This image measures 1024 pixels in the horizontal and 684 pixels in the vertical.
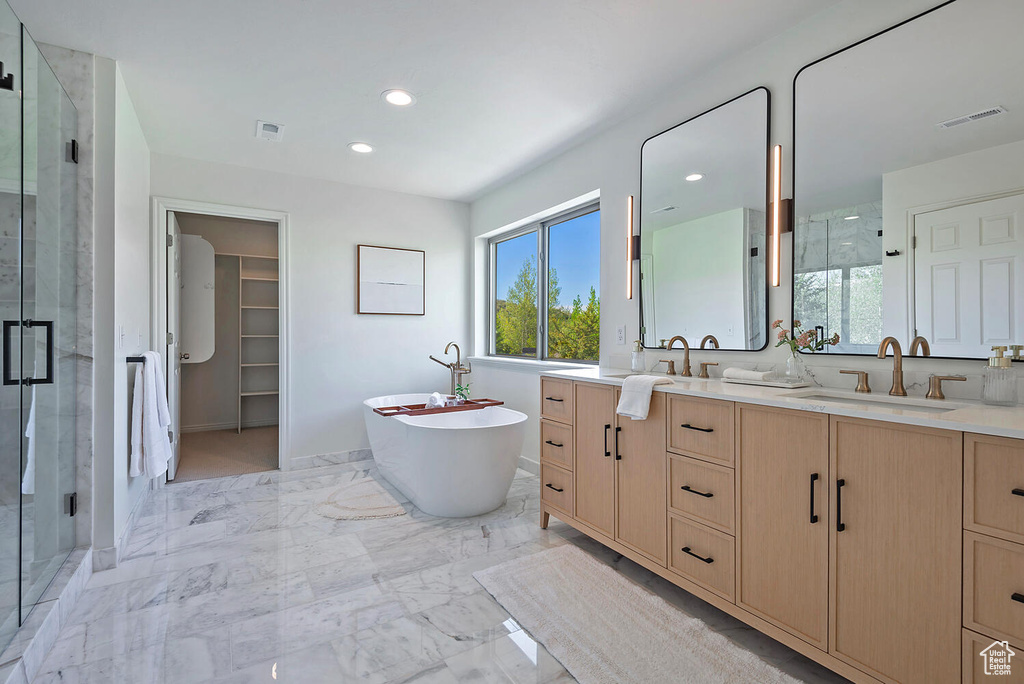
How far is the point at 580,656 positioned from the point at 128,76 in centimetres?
329

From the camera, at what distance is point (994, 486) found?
116cm

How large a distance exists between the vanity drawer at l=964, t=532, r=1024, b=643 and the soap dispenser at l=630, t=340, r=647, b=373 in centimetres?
157

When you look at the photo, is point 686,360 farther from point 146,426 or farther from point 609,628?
point 146,426

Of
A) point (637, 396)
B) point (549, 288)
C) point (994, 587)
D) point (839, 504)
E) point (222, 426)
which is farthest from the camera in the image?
point (222, 426)

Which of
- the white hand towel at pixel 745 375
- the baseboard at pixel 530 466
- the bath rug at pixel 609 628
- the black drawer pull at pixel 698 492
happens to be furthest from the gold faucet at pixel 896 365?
the baseboard at pixel 530 466

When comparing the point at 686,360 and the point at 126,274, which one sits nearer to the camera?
the point at 686,360

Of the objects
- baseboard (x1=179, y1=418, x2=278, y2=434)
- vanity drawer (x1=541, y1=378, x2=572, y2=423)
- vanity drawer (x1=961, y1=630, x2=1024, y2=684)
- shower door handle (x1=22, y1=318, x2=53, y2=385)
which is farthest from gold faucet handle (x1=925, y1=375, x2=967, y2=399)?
baseboard (x1=179, y1=418, x2=278, y2=434)

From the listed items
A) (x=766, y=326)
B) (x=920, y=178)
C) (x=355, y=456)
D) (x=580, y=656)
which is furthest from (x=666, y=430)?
(x=355, y=456)

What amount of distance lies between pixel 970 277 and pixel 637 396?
3.76 feet

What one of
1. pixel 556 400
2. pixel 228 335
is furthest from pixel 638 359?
pixel 228 335

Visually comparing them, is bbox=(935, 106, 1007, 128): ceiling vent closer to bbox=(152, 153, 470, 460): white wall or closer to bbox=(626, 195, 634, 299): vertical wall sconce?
bbox=(626, 195, 634, 299): vertical wall sconce

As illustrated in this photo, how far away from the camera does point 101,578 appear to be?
225 centimetres

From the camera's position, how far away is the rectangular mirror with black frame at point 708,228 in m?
2.23

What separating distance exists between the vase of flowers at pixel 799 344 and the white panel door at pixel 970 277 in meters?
0.31
